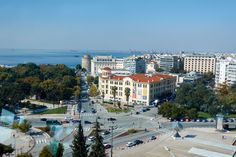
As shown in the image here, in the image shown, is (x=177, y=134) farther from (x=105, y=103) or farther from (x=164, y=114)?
(x=105, y=103)

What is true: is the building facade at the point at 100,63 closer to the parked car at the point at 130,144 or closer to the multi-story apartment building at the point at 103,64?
the multi-story apartment building at the point at 103,64

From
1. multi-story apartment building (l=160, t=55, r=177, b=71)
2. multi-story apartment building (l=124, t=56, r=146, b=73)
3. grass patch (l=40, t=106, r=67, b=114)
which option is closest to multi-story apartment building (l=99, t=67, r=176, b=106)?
grass patch (l=40, t=106, r=67, b=114)

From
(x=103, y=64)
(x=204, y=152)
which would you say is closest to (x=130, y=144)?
(x=204, y=152)

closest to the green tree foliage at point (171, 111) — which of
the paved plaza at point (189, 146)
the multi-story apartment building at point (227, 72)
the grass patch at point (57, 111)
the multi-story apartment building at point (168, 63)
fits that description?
the paved plaza at point (189, 146)

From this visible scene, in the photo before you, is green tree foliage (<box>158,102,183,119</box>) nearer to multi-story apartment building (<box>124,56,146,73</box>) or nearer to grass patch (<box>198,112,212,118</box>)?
grass patch (<box>198,112,212,118</box>)

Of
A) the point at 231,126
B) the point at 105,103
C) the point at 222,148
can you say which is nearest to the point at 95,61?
the point at 105,103

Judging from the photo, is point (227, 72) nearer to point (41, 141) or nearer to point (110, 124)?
point (110, 124)
